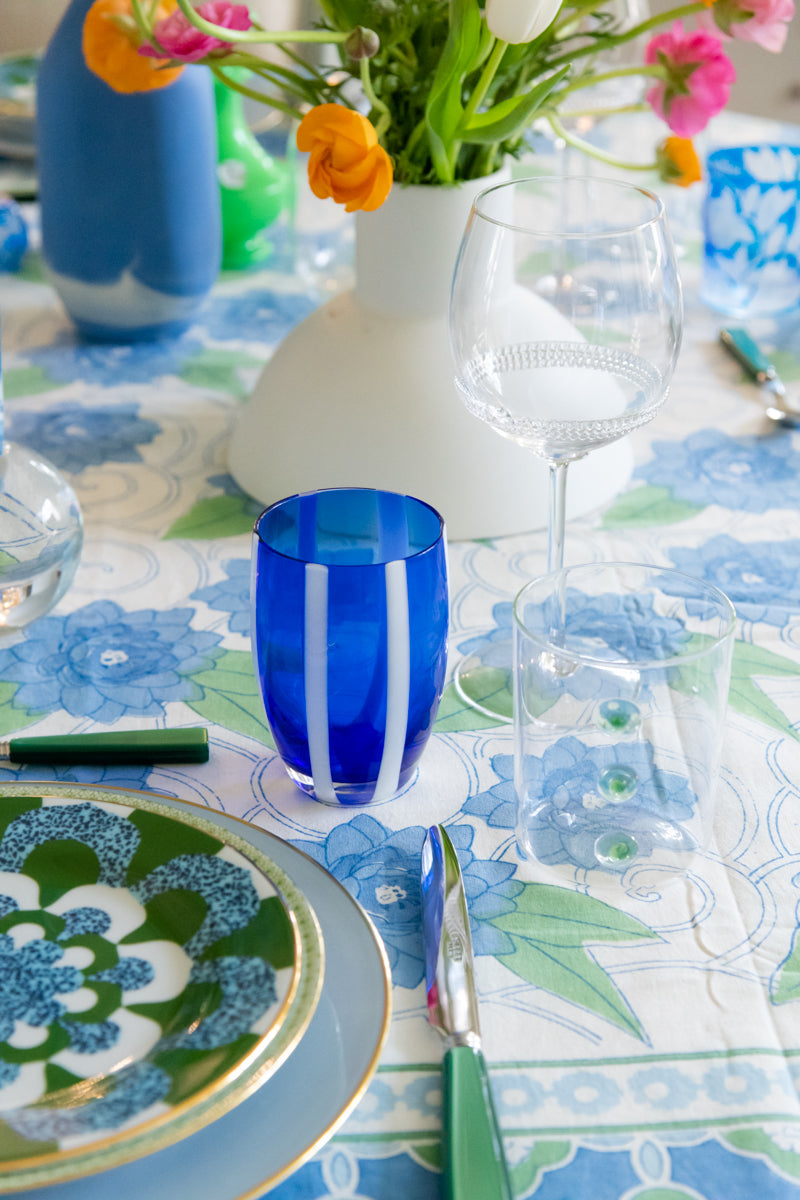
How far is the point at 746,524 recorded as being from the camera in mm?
766

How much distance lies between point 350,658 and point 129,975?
152 mm

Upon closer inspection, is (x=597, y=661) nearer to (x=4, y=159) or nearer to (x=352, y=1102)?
(x=352, y=1102)

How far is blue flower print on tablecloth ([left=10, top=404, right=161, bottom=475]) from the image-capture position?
0.85 metres

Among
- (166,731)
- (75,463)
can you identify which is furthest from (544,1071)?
(75,463)

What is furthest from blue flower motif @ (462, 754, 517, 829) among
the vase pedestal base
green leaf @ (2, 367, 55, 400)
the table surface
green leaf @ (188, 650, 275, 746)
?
green leaf @ (2, 367, 55, 400)

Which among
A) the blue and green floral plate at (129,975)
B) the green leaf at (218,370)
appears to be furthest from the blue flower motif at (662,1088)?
the green leaf at (218,370)

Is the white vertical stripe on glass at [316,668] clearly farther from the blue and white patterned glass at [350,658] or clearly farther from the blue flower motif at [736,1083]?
the blue flower motif at [736,1083]

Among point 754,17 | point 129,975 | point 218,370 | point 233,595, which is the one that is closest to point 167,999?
point 129,975

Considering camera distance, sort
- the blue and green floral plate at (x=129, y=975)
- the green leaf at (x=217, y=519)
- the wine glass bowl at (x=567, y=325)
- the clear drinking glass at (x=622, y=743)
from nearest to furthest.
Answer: the blue and green floral plate at (x=129, y=975) → the clear drinking glass at (x=622, y=743) → the wine glass bowl at (x=567, y=325) → the green leaf at (x=217, y=519)

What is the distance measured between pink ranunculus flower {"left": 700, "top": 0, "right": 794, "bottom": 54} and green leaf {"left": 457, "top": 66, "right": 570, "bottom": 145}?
10 cm

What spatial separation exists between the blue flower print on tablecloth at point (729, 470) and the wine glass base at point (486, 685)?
0.23 meters

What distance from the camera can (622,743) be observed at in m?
0.47

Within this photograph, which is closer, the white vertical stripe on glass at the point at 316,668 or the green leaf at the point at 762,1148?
the green leaf at the point at 762,1148

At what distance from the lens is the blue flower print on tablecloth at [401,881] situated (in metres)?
0.45
